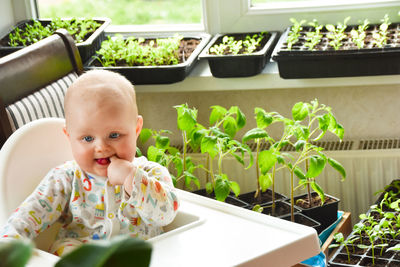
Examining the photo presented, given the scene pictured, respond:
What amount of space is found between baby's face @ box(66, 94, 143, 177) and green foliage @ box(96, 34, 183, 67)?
2.98 ft

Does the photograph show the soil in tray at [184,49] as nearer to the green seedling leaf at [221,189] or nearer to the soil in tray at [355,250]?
the green seedling leaf at [221,189]

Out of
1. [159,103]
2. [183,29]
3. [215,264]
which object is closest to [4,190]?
[215,264]

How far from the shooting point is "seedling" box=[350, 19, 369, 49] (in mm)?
Answer: 1978

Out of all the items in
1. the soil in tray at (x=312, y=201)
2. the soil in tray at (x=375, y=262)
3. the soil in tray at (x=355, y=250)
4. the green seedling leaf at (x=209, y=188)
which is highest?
the green seedling leaf at (x=209, y=188)

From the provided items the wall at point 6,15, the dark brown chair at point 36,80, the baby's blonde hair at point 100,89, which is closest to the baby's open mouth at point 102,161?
the baby's blonde hair at point 100,89

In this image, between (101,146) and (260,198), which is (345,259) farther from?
(101,146)

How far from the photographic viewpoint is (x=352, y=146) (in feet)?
7.38

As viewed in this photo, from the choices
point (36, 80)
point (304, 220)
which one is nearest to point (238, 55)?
point (304, 220)

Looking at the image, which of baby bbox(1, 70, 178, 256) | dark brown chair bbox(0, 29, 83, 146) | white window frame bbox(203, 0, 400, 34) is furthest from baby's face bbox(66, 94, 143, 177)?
white window frame bbox(203, 0, 400, 34)

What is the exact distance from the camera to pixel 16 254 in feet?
0.68

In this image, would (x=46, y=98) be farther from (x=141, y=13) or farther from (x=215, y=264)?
(x=141, y=13)

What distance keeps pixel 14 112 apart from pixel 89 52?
0.79m

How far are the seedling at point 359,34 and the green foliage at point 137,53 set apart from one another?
24.8 inches

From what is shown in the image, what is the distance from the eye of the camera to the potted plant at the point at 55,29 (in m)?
2.20
